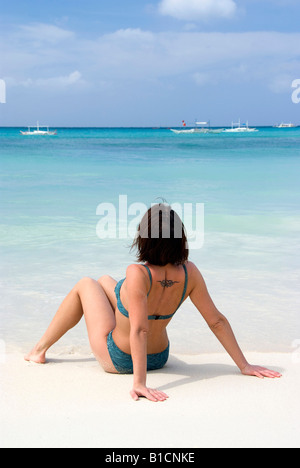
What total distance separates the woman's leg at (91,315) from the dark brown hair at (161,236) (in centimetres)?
56

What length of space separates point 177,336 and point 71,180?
12.2 meters

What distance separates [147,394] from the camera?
104 inches

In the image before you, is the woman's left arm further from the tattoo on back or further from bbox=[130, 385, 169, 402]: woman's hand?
the tattoo on back

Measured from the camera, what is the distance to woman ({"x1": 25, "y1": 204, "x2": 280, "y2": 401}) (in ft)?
8.70

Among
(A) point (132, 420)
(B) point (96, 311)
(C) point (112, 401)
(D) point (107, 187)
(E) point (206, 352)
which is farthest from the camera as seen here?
(D) point (107, 187)

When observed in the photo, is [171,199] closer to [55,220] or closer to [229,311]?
[55,220]

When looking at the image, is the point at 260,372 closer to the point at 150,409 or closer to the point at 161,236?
the point at 150,409

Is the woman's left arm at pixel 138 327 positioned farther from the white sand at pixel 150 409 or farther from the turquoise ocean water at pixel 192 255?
the turquoise ocean water at pixel 192 255

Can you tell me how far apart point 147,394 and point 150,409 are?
98 mm

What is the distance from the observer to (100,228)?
803 centimetres

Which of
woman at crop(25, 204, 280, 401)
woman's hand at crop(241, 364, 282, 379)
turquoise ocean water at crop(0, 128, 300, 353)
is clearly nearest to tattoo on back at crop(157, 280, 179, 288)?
woman at crop(25, 204, 280, 401)

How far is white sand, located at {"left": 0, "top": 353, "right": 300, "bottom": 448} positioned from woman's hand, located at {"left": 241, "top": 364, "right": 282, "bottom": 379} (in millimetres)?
37

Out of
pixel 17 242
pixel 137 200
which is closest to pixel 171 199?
pixel 137 200

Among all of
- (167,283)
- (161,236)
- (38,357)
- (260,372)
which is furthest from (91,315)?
(260,372)
